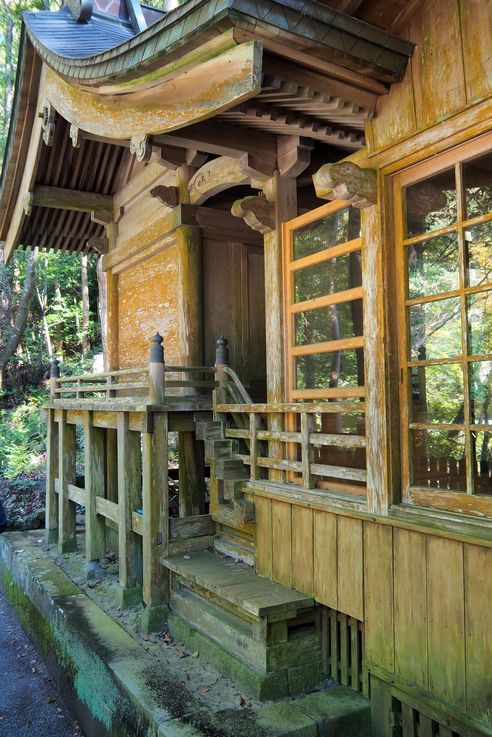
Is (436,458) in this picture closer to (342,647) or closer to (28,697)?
(342,647)

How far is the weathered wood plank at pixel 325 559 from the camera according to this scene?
3.93 m

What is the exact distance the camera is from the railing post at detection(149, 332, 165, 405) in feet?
17.5

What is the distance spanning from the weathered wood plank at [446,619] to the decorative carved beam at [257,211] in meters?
2.87

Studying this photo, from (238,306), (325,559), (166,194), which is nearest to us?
(325,559)

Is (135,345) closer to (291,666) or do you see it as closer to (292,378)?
(292,378)

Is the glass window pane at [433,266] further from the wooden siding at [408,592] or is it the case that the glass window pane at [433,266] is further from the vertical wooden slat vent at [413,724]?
the vertical wooden slat vent at [413,724]

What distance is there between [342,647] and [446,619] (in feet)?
4.13

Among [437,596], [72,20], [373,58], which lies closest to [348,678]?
[437,596]

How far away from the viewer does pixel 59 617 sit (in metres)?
5.98

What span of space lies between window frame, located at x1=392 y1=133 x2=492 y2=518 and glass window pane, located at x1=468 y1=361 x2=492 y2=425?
0.03 m

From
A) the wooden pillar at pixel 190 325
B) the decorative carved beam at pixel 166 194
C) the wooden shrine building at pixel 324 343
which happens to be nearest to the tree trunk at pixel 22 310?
the wooden shrine building at pixel 324 343

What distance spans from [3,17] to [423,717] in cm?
2352

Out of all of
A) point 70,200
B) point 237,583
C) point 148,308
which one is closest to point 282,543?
point 237,583

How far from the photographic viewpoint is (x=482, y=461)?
3.11 m
